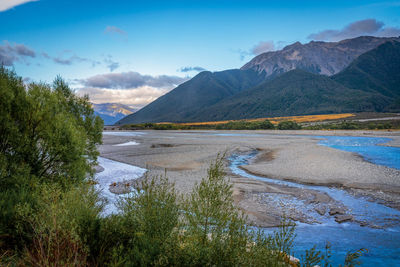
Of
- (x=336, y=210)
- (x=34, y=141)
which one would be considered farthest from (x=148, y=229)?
(x=336, y=210)

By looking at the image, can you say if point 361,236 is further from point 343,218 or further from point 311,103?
point 311,103

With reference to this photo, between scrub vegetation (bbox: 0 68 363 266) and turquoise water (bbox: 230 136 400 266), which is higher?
scrub vegetation (bbox: 0 68 363 266)

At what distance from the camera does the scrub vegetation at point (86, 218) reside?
432cm

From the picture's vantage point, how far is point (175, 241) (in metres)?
4.54

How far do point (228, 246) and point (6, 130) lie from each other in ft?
33.9

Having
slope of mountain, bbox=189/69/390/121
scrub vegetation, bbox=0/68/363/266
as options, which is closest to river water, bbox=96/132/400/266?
scrub vegetation, bbox=0/68/363/266

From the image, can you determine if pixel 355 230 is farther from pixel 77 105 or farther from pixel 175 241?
pixel 77 105

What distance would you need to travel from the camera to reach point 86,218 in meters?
5.80

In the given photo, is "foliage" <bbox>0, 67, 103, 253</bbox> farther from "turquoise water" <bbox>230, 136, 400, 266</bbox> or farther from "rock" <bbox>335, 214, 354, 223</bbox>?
"rock" <bbox>335, 214, 354, 223</bbox>

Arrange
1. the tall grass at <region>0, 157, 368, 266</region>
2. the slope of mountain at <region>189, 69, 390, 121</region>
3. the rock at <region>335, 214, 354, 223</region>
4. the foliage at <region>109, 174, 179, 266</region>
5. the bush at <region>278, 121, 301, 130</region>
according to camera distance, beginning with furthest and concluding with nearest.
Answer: the slope of mountain at <region>189, 69, 390, 121</region>
the bush at <region>278, 121, 301, 130</region>
the rock at <region>335, 214, 354, 223</region>
the foliage at <region>109, 174, 179, 266</region>
the tall grass at <region>0, 157, 368, 266</region>

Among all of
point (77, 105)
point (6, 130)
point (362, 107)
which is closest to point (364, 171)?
point (6, 130)

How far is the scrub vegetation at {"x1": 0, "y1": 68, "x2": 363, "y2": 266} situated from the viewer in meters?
4.32

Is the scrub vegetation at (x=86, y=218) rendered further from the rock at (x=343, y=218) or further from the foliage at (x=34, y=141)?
the rock at (x=343, y=218)

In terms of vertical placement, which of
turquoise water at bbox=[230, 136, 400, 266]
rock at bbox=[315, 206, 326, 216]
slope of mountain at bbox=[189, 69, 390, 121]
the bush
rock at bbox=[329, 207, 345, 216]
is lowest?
turquoise water at bbox=[230, 136, 400, 266]
